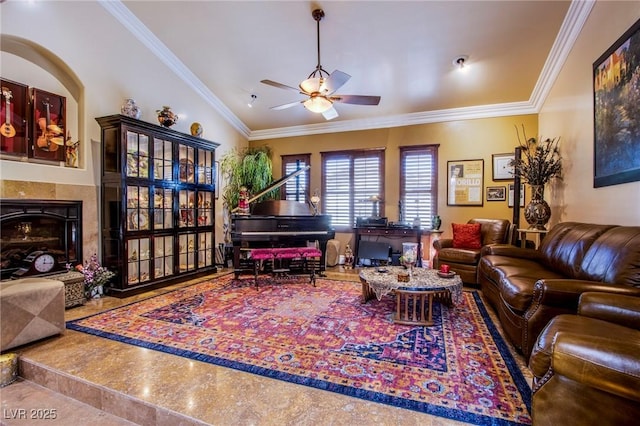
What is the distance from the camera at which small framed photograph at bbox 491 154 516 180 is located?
523 centimetres

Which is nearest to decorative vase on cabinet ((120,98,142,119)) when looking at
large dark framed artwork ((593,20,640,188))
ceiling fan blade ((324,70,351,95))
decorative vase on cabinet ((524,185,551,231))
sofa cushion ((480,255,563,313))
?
ceiling fan blade ((324,70,351,95))

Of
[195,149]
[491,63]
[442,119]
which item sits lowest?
[195,149]

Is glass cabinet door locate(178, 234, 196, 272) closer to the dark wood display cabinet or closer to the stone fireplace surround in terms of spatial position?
the dark wood display cabinet

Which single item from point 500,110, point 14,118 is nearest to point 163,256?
point 14,118

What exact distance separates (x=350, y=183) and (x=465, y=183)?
7.09 feet

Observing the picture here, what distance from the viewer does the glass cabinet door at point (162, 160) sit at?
14.0 ft

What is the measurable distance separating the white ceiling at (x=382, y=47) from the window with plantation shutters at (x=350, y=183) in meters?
0.98

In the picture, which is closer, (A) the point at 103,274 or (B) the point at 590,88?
(B) the point at 590,88

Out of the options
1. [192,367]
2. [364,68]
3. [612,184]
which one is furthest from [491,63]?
[192,367]

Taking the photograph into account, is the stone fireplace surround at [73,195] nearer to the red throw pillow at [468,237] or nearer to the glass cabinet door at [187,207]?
the glass cabinet door at [187,207]

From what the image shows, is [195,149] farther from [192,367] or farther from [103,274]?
[192,367]

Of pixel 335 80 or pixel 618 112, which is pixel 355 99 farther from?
pixel 618 112

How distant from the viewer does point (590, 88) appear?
3.16 meters

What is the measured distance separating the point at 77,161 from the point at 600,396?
16.7 ft
